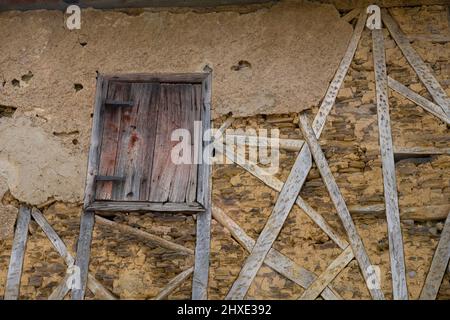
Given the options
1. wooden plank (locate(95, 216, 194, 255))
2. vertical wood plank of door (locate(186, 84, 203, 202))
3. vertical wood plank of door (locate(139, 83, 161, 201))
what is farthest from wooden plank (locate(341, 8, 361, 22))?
wooden plank (locate(95, 216, 194, 255))

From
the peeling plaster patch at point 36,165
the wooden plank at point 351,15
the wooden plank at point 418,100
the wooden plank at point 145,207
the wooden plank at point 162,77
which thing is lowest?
the wooden plank at point 145,207

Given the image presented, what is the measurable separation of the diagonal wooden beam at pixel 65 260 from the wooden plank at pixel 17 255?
103 millimetres

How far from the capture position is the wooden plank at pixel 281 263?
14.5ft

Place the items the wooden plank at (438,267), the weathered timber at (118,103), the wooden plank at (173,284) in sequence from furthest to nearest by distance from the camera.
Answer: the weathered timber at (118,103) → the wooden plank at (173,284) → the wooden plank at (438,267)

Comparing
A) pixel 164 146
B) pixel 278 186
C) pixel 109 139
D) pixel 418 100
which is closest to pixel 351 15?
pixel 418 100

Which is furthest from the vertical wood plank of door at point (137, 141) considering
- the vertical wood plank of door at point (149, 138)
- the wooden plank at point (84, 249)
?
the wooden plank at point (84, 249)

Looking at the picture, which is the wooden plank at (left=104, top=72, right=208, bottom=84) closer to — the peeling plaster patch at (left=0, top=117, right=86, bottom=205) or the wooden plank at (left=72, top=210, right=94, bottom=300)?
the peeling plaster patch at (left=0, top=117, right=86, bottom=205)

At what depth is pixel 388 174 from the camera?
184 inches

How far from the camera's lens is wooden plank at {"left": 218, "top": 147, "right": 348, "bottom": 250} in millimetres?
4539

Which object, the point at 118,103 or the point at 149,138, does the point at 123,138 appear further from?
the point at 118,103

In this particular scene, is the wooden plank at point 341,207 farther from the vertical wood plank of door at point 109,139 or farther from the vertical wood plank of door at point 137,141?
the vertical wood plank of door at point 109,139

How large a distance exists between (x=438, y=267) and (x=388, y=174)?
3.04 ft

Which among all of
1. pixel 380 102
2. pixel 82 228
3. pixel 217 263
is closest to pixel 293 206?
pixel 217 263

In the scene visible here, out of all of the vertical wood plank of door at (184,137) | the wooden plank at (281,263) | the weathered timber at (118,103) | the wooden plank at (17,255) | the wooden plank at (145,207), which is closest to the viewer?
the wooden plank at (281,263)
